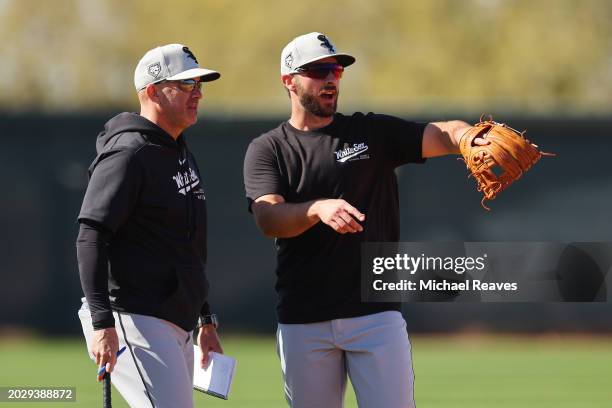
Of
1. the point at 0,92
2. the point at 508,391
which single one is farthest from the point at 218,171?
the point at 0,92

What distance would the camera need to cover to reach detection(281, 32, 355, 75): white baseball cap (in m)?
5.79

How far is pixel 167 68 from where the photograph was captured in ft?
18.0

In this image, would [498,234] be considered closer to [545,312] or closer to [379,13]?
[545,312]

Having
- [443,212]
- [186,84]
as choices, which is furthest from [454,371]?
[186,84]

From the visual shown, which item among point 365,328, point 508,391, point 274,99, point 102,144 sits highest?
point 274,99

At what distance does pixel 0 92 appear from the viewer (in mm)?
30156

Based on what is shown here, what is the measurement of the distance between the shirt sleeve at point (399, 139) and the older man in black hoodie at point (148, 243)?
3.05ft

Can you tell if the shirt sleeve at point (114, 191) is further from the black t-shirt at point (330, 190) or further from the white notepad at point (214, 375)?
the white notepad at point (214, 375)

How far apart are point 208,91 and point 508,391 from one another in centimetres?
1959

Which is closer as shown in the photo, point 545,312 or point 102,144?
point 102,144

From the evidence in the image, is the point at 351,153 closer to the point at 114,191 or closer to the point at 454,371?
the point at 114,191

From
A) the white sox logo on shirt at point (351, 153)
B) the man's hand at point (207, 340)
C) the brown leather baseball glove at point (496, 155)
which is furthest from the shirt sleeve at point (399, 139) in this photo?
the man's hand at point (207, 340)

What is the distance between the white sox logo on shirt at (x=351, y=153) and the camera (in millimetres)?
5730

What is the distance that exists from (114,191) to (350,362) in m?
1.46
